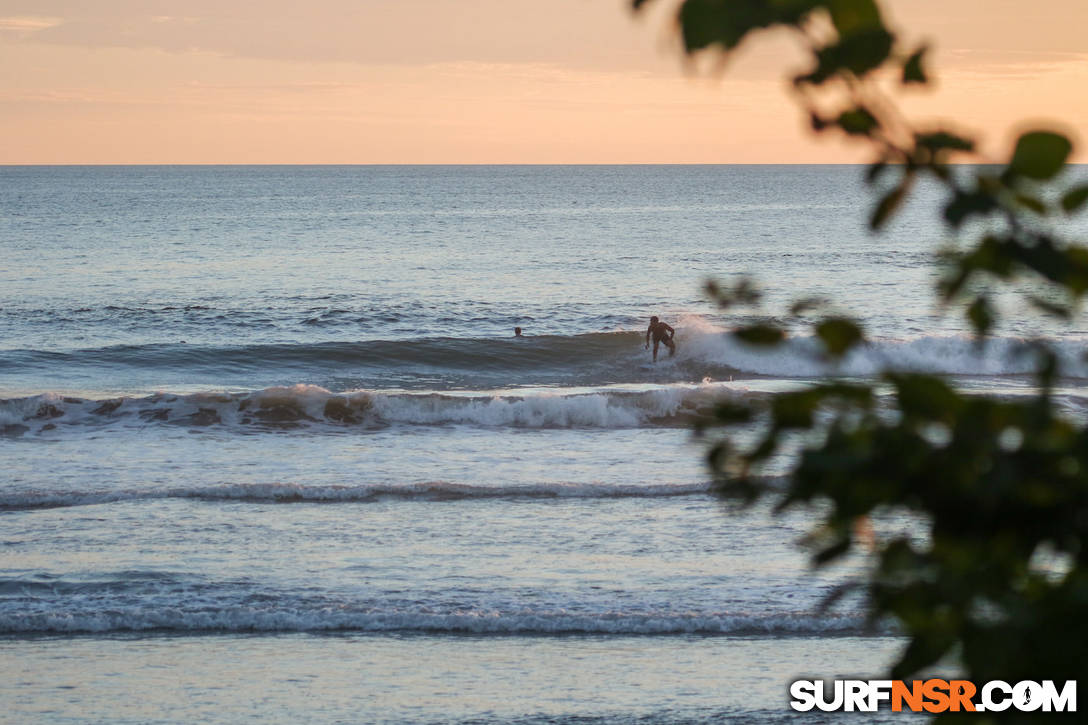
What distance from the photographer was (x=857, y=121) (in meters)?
1.56

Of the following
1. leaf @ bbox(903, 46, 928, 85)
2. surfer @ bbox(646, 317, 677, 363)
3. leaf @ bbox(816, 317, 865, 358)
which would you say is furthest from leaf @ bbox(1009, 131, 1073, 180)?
surfer @ bbox(646, 317, 677, 363)

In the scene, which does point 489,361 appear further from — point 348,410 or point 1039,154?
point 1039,154

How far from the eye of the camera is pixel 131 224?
8075 cm

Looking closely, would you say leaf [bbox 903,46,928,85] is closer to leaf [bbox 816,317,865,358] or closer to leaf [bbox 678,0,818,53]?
leaf [bbox 678,0,818,53]

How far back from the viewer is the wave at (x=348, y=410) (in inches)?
864

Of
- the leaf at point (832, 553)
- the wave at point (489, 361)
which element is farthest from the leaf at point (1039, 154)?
the wave at point (489, 361)

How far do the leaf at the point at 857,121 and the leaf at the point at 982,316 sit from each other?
321 millimetres

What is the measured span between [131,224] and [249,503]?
7086 centimetres

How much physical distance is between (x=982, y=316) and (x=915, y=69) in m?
0.38

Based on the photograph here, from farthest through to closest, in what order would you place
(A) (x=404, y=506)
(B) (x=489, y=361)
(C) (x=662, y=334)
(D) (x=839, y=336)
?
1. (B) (x=489, y=361)
2. (C) (x=662, y=334)
3. (A) (x=404, y=506)
4. (D) (x=839, y=336)

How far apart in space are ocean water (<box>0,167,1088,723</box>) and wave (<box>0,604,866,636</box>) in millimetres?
25

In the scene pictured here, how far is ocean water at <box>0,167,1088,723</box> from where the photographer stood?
943cm

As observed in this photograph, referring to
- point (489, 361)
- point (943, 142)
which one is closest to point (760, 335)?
point (943, 142)

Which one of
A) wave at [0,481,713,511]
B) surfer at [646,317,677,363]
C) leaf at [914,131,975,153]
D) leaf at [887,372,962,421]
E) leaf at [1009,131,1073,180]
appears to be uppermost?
leaf at [914,131,975,153]
